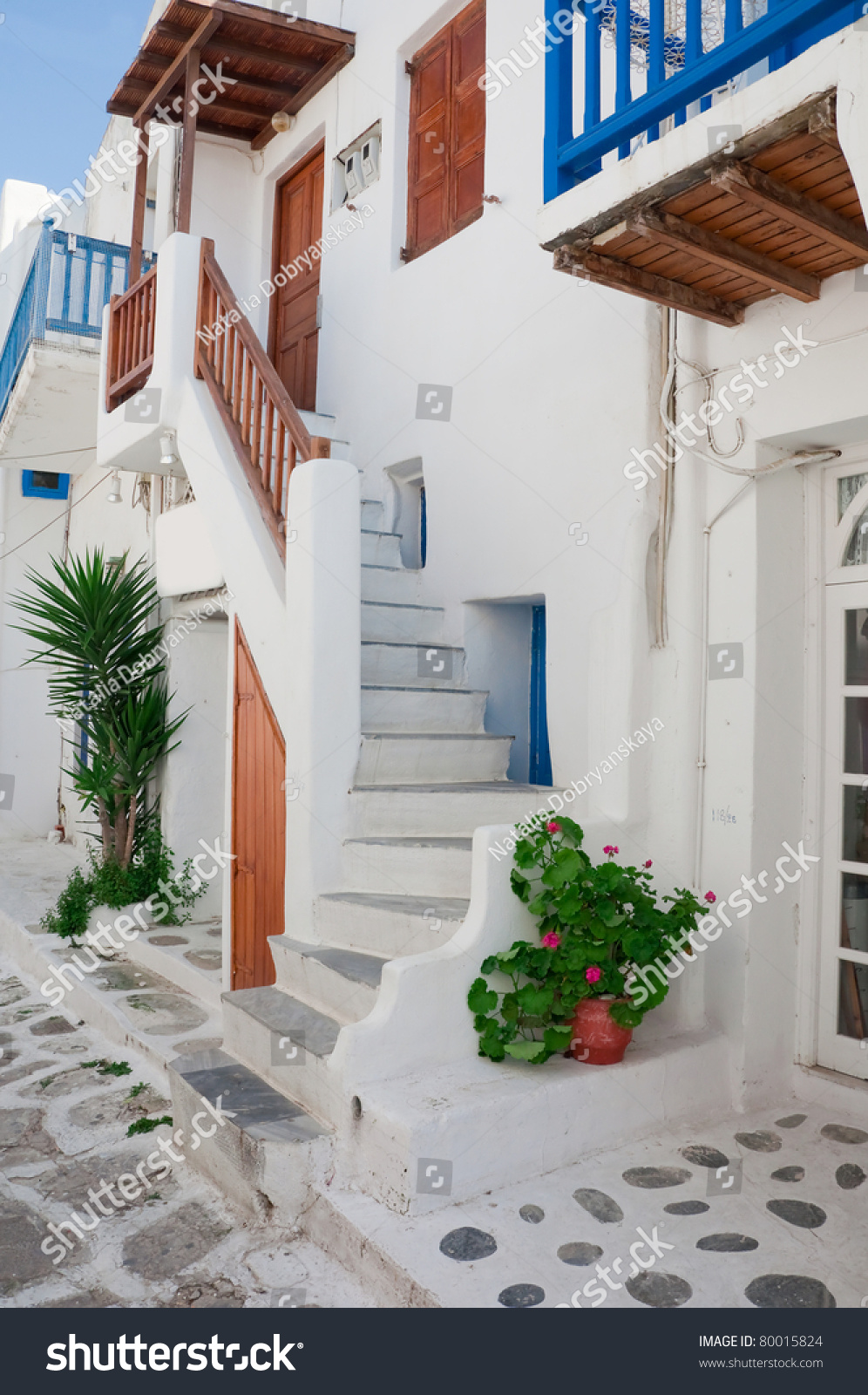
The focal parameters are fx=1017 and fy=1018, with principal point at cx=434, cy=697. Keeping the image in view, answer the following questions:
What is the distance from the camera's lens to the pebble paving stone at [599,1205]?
9.92ft

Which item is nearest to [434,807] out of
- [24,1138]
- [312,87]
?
[24,1138]

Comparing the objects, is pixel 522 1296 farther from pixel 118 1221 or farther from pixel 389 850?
pixel 389 850

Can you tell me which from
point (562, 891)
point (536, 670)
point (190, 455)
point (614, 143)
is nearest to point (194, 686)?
point (190, 455)

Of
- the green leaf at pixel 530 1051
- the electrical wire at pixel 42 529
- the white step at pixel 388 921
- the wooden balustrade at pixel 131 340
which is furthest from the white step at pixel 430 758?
the electrical wire at pixel 42 529

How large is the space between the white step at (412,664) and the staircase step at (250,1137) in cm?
217

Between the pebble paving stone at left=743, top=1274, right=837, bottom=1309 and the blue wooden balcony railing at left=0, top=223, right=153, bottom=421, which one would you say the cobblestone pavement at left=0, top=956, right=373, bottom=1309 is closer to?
the pebble paving stone at left=743, top=1274, right=837, bottom=1309

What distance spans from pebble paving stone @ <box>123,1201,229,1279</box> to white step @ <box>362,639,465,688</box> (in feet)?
8.94

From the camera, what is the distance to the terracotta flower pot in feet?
11.4

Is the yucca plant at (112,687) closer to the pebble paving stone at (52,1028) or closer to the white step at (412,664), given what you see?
the pebble paving stone at (52,1028)

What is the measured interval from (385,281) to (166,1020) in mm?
4889

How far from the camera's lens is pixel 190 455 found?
19.7ft

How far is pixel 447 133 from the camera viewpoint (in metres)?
6.48

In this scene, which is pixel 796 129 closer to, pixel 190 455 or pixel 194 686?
pixel 190 455

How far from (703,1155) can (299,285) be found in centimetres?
727
